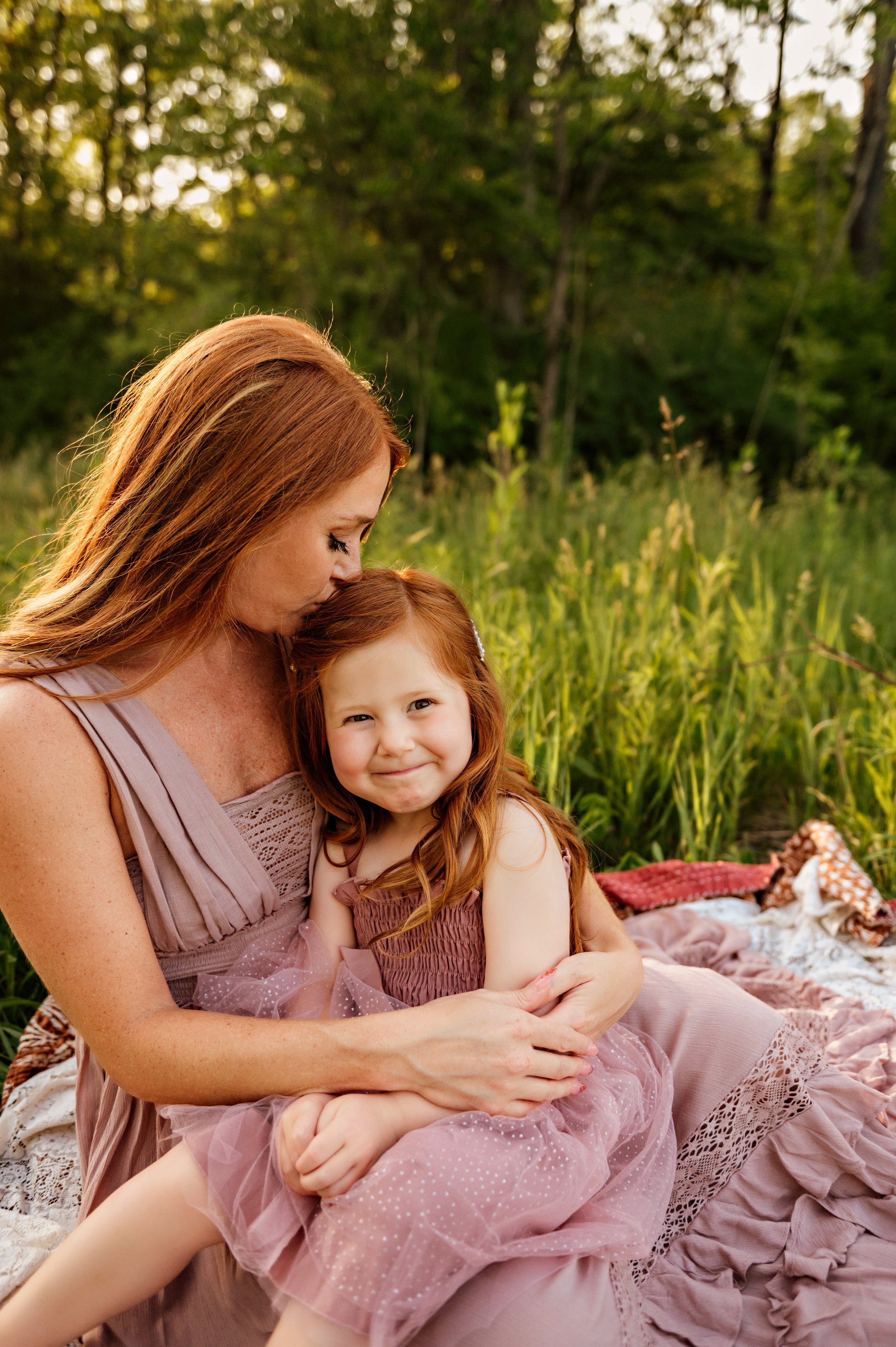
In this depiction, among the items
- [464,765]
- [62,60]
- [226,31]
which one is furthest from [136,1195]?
[62,60]

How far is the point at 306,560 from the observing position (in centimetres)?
154

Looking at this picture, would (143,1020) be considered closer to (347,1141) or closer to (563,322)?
(347,1141)

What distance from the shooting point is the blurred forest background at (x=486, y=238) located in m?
7.30

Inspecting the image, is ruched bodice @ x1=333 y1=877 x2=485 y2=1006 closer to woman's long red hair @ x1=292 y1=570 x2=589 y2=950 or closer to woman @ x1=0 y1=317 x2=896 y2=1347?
woman's long red hair @ x1=292 y1=570 x2=589 y2=950

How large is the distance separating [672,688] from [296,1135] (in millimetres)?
2068

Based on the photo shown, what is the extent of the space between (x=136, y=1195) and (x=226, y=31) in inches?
342

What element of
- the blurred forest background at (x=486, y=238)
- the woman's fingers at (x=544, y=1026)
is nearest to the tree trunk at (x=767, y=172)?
the blurred forest background at (x=486, y=238)

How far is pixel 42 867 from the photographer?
1.32 metres

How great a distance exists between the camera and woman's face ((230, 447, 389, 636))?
4.99ft

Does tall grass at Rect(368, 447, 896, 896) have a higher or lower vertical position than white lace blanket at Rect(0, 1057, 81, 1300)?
higher

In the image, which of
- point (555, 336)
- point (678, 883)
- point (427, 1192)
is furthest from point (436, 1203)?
point (555, 336)

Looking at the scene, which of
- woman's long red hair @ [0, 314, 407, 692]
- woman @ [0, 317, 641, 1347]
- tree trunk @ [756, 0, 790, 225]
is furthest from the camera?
tree trunk @ [756, 0, 790, 225]

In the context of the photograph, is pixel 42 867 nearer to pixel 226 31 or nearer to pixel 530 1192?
pixel 530 1192

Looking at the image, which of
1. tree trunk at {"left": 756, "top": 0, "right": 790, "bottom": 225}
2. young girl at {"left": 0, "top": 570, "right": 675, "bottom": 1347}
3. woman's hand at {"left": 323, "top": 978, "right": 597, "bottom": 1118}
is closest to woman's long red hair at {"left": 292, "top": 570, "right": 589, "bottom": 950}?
young girl at {"left": 0, "top": 570, "right": 675, "bottom": 1347}
